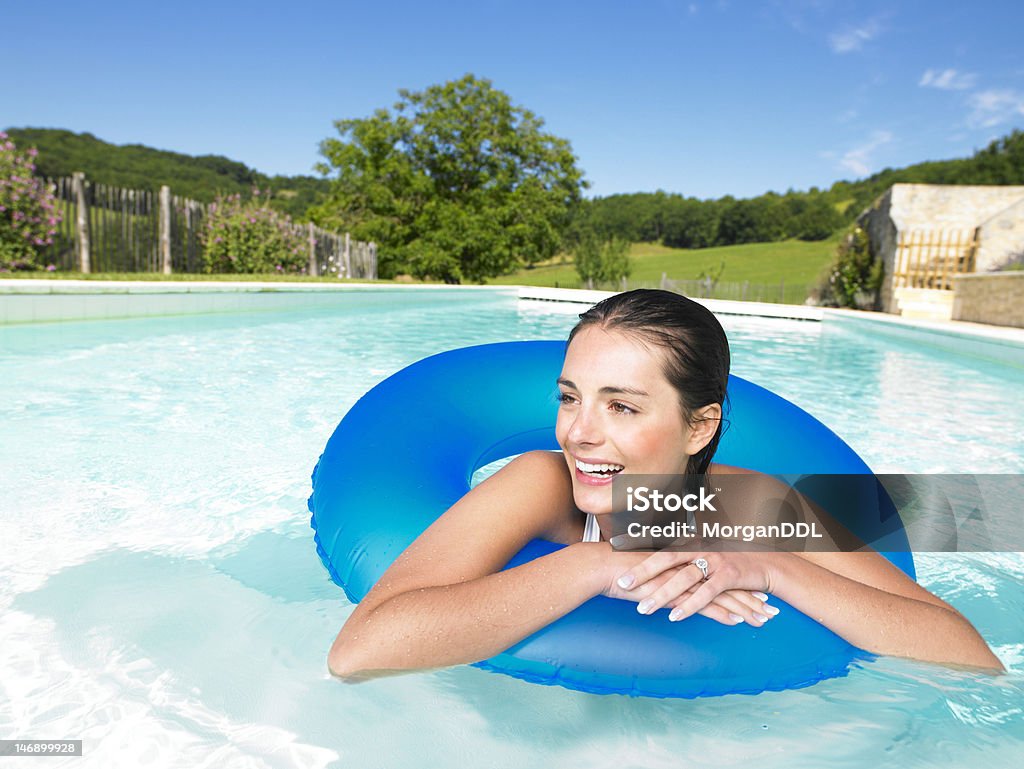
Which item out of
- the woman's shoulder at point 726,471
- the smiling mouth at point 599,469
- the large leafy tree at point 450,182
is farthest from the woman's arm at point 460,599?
the large leafy tree at point 450,182

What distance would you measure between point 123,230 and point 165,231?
0.68 meters

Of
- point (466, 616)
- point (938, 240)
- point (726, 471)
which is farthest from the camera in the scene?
point (938, 240)

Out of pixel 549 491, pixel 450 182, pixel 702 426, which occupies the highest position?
pixel 450 182

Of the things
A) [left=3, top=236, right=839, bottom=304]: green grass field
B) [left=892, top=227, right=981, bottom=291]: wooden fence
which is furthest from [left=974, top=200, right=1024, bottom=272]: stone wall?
[left=3, top=236, right=839, bottom=304]: green grass field

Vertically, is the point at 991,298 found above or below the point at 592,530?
above

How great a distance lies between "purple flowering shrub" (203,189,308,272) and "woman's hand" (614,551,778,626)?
13083 millimetres

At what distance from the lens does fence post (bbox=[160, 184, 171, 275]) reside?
37.7 ft

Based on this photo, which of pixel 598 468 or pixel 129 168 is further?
pixel 129 168

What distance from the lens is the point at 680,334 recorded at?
130 centimetres

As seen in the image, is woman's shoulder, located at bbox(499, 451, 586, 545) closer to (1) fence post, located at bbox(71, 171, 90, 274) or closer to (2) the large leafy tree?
(1) fence post, located at bbox(71, 171, 90, 274)

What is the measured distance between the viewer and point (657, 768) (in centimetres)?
148

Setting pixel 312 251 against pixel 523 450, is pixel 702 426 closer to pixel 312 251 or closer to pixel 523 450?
pixel 523 450

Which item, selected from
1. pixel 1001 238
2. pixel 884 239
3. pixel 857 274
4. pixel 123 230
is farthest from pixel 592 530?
pixel 857 274

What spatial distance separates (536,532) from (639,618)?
26 centimetres
